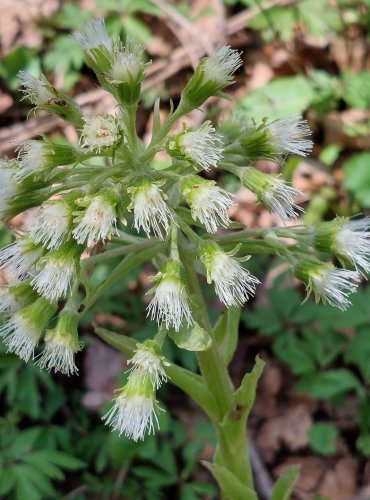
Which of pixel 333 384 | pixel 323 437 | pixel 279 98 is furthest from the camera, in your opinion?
pixel 279 98

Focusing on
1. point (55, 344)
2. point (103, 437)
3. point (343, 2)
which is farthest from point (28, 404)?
point (343, 2)

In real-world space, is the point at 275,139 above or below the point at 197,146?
below

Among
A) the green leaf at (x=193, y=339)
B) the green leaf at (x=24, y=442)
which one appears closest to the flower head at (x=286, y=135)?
the green leaf at (x=193, y=339)

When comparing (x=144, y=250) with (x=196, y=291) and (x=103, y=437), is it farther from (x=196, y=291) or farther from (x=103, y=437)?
(x=103, y=437)

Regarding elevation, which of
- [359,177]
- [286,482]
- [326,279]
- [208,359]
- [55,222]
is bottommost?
[359,177]

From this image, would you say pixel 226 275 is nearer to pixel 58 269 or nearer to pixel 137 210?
pixel 137 210

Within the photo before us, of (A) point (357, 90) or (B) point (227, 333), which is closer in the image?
(B) point (227, 333)

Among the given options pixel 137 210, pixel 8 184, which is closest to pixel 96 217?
pixel 137 210
